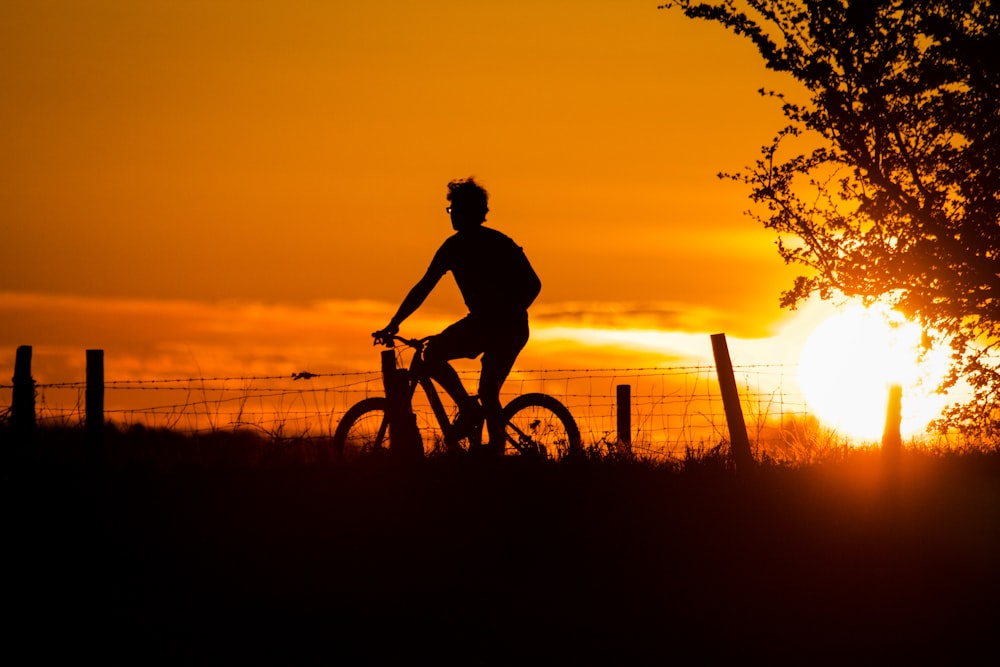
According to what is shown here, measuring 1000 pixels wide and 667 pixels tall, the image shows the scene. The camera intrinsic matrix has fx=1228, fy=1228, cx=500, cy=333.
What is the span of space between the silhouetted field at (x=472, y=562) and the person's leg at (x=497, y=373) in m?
0.44

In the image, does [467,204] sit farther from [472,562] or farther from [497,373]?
[472,562]

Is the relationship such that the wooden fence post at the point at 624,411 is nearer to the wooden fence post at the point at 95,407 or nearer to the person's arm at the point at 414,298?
the person's arm at the point at 414,298

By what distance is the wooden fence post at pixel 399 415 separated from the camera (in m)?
10.2

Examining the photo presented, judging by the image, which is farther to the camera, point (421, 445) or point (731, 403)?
point (731, 403)

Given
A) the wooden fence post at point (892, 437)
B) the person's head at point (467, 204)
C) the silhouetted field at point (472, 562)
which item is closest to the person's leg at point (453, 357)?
the silhouetted field at point (472, 562)

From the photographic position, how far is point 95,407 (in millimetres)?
11070

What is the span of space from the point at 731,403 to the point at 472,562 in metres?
5.05

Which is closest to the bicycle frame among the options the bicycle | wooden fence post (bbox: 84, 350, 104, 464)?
the bicycle

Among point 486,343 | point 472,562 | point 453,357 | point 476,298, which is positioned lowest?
point 472,562

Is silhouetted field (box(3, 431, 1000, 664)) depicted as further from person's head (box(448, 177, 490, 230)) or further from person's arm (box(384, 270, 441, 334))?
person's head (box(448, 177, 490, 230))

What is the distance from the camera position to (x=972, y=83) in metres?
12.0

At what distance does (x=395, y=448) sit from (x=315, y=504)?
1.19 meters

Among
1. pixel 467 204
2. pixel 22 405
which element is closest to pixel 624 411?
pixel 467 204

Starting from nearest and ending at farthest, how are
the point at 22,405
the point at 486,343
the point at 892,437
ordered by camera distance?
the point at 486,343 → the point at 892,437 → the point at 22,405
